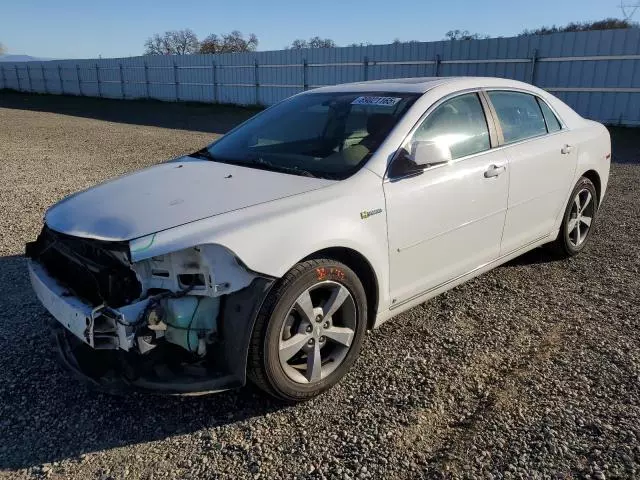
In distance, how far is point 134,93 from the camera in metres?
31.0

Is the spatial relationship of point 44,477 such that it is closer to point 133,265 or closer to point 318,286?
point 133,265

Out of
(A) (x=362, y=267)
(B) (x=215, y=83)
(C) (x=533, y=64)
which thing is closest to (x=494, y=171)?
(A) (x=362, y=267)

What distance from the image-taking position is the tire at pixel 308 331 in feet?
8.73

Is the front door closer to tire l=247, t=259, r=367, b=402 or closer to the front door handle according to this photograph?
the front door handle

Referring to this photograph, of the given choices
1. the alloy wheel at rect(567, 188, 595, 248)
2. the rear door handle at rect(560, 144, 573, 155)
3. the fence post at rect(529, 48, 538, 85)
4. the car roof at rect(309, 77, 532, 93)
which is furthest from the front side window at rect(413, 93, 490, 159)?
the fence post at rect(529, 48, 538, 85)

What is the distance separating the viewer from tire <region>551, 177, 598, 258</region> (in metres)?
4.86

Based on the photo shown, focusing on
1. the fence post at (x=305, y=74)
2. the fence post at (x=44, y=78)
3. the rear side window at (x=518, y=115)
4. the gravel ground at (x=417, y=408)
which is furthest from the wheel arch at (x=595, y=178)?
the fence post at (x=44, y=78)

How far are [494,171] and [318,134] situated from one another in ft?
4.17

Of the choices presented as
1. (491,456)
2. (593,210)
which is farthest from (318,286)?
(593,210)

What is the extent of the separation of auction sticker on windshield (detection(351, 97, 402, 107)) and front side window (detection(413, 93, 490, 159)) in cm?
28

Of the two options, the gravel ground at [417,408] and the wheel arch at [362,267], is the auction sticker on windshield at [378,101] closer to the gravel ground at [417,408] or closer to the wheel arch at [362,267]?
the wheel arch at [362,267]

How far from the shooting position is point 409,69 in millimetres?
17844

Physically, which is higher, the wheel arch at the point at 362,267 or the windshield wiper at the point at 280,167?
the windshield wiper at the point at 280,167

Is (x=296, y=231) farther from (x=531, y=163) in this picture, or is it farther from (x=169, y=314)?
(x=531, y=163)
